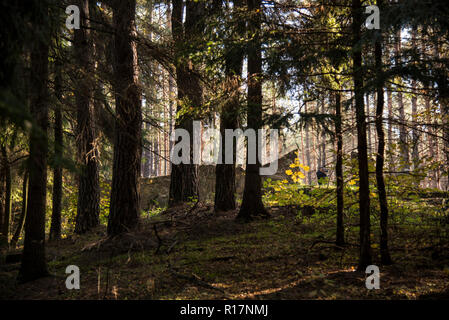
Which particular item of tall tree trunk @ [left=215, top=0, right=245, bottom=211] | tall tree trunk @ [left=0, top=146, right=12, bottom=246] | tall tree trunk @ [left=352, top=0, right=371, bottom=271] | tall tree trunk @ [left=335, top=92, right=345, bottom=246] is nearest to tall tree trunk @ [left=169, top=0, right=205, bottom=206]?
tall tree trunk @ [left=215, top=0, right=245, bottom=211]

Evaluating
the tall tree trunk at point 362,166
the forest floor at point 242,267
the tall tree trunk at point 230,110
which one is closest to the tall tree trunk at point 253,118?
the tall tree trunk at point 230,110

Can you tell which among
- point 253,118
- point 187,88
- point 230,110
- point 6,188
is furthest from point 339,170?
point 6,188

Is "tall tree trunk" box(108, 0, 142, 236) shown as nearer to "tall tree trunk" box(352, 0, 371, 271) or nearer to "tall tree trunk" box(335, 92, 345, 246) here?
"tall tree trunk" box(335, 92, 345, 246)

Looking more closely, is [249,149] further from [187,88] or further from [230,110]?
[187,88]

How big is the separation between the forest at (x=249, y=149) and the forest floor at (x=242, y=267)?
0.04m

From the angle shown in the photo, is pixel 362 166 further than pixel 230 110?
No

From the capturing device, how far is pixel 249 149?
7816 mm

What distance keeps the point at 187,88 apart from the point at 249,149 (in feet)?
7.82

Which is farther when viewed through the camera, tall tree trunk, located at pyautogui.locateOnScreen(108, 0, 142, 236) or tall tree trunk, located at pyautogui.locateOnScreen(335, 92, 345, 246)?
tall tree trunk, located at pyautogui.locateOnScreen(108, 0, 142, 236)

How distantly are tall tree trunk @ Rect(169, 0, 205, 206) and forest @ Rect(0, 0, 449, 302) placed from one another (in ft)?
0.29

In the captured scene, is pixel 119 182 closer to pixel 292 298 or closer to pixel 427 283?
pixel 292 298

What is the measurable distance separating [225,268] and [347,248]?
2.51m

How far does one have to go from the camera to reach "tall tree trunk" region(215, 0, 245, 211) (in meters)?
6.56

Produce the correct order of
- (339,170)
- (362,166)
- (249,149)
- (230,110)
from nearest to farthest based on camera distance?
(362,166) < (339,170) < (230,110) < (249,149)
